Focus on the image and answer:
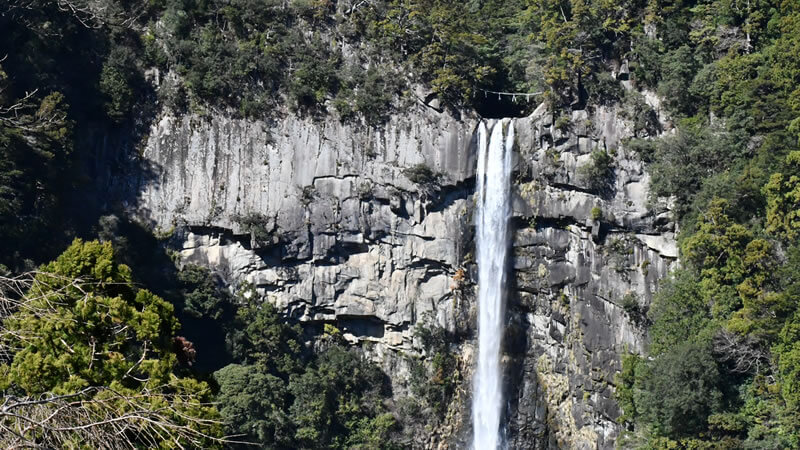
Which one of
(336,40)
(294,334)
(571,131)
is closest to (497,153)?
(571,131)

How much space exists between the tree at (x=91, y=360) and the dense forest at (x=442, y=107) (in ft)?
37.7

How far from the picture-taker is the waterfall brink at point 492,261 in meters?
31.3

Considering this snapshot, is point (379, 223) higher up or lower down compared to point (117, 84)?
lower down

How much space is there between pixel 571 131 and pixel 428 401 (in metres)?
10.2

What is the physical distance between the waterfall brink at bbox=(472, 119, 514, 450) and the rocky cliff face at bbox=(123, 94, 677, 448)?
1.17ft

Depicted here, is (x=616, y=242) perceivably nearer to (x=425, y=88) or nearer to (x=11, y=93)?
(x=425, y=88)

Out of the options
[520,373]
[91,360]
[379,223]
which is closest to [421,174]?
[379,223]

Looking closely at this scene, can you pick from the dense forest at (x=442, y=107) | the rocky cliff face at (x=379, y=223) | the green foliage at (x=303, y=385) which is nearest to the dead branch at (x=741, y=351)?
the dense forest at (x=442, y=107)

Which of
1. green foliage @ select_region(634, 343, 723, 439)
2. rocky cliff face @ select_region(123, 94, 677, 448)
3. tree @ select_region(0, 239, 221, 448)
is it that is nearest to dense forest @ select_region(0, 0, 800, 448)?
green foliage @ select_region(634, 343, 723, 439)

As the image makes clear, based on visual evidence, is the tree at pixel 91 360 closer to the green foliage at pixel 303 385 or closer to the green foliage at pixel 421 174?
the green foliage at pixel 303 385

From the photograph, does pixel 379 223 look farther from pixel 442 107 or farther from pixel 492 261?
pixel 442 107

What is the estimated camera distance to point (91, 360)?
24.1ft

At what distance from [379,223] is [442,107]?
177 inches

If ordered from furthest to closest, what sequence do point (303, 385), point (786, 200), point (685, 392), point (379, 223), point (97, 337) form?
point (379, 223), point (303, 385), point (685, 392), point (786, 200), point (97, 337)
